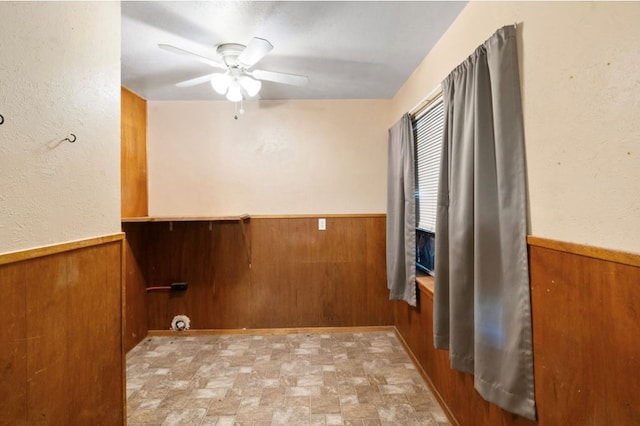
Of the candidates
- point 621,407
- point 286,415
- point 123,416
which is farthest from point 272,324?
point 621,407

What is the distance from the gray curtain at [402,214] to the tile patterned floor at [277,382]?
1.99 ft

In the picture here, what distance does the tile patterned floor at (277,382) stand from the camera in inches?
72.1

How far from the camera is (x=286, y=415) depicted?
6.00 feet

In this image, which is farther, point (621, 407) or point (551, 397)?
point (551, 397)

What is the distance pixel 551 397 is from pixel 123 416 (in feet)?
5.97

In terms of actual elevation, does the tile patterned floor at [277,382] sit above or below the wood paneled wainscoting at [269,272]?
below

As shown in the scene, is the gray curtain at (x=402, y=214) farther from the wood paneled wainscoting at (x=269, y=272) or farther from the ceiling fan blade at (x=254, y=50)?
the ceiling fan blade at (x=254, y=50)

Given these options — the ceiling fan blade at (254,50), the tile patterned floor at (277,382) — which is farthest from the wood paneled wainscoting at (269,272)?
the ceiling fan blade at (254,50)

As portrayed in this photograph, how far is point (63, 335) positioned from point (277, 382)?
1524 millimetres

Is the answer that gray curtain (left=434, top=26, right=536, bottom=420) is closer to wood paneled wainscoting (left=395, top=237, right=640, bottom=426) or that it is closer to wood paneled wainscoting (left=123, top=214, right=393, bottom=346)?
wood paneled wainscoting (left=395, top=237, right=640, bottom=426)

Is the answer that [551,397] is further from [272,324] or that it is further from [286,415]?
[272,324]

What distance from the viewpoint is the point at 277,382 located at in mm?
2174

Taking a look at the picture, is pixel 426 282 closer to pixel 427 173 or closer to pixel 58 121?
pixel 427 173

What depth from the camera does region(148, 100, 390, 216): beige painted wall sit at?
3.06m
